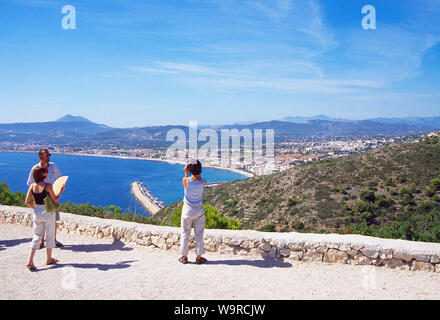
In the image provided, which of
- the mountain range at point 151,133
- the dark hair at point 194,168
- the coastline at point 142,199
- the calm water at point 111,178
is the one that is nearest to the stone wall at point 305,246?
the dark hair at point 194,168

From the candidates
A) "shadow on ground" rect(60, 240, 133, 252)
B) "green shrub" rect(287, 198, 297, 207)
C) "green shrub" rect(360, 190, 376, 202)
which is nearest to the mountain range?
"green shrub" rect(287, 198, 297, 207)

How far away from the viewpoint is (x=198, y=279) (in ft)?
12.8

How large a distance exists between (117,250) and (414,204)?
52.5ft

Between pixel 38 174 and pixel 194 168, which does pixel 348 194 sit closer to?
pixel 194 168

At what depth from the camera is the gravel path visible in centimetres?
349

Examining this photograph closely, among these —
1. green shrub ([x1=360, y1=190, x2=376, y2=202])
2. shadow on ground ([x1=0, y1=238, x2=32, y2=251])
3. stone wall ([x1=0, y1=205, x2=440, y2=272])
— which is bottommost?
green shrub ([x1=360, y1=190, x2=376, y2=202])

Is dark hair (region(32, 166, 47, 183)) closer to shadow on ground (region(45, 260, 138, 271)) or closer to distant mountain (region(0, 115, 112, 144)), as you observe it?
shadow on ground (region(45, 260, 138, 271))

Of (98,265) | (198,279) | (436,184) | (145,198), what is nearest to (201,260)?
(198,279)

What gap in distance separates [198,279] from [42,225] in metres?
2.29

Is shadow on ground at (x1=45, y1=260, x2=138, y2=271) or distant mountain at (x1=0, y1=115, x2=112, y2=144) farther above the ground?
distant mountain at (x1=0, y1=115, x2=112, y2=144)

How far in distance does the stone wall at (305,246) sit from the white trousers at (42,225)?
147 centimetres

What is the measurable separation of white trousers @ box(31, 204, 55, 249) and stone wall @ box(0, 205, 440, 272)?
1466mm

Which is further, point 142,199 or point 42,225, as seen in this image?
point 142,199
